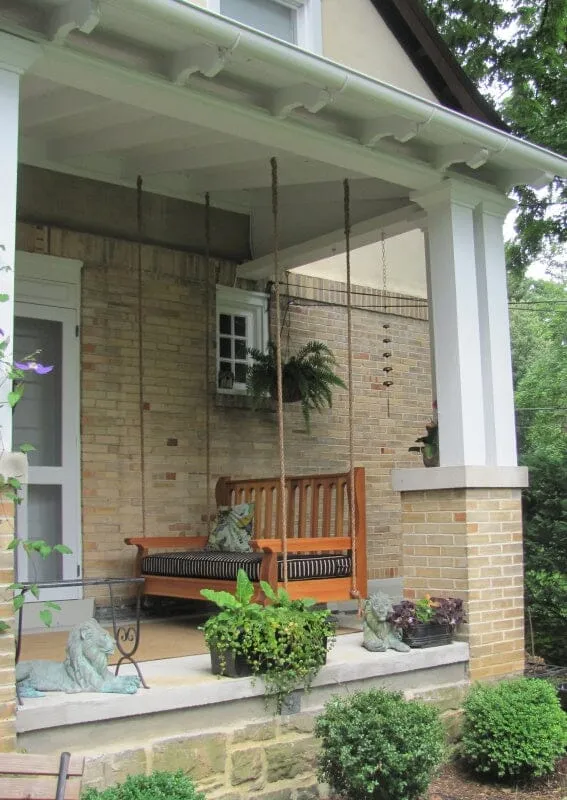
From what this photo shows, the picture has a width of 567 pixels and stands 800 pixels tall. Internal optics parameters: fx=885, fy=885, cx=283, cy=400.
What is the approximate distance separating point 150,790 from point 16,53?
3298mm

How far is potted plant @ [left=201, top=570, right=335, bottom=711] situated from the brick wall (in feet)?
8.75

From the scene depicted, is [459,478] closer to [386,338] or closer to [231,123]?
[231,123]

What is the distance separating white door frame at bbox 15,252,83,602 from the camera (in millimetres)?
6875

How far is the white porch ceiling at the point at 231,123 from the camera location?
4359 mm

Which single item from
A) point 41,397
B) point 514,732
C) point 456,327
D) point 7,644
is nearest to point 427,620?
point 514,732

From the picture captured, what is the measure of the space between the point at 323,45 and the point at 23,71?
252 centimetres

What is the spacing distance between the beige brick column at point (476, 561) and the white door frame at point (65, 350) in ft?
8.63

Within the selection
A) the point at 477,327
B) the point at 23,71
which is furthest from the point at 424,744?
the point at 23,71

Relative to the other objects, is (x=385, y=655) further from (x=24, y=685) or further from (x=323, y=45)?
(x=323, y=45)

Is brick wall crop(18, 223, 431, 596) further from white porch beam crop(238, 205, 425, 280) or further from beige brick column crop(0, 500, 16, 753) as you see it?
beige brick column crop(0, 500, 16, 753)

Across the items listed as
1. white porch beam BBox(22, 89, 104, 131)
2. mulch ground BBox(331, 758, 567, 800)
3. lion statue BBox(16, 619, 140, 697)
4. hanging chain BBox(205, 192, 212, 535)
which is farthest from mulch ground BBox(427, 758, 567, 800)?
white porch beam BBox(22, 89, 104, 131)

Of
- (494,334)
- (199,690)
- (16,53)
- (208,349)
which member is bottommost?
(199,690)

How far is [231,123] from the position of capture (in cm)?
516

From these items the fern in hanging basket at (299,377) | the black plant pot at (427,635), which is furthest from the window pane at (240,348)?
the black plant pot at (427,635)
